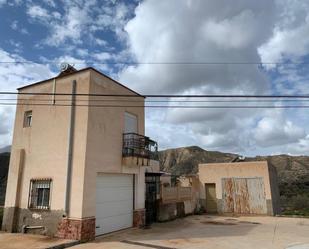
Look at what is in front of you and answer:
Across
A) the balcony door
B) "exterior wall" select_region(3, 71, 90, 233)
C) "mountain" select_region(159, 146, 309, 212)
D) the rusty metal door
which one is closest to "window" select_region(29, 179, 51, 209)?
"exterior wall" select_region(3, 71, 90, 233)

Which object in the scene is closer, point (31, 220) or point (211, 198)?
point (31, 220)

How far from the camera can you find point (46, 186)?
36.4 feet

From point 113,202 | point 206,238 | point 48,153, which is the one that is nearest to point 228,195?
point 206,238

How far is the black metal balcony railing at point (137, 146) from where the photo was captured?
1245cm

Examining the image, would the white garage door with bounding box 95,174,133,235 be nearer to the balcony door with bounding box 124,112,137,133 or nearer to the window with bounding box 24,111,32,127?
→ the balcony door with bounding box 124,112,137,133

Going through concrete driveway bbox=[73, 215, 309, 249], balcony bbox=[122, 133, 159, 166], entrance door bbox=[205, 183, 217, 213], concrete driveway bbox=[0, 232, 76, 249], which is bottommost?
concrete driveway bbox=[73, 215, 309, 249]

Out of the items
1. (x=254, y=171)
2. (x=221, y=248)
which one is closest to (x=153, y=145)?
(x=221, y=248)

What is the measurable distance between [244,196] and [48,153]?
13.8 meters

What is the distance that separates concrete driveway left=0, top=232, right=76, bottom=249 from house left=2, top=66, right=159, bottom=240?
1.38 ft

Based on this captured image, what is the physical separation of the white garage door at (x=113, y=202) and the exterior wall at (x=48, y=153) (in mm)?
1248

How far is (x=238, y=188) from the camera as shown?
1973 cm

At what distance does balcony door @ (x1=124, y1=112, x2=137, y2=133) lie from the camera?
516 inches

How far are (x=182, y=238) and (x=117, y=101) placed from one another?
6242 mm

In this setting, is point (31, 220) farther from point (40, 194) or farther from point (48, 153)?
point (48, 153)
